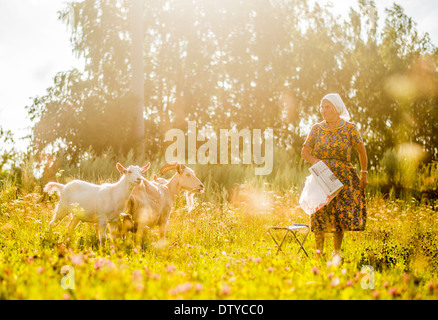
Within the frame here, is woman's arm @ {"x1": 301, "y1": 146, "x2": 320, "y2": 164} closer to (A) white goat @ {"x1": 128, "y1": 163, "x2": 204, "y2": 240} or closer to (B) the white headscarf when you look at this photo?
(B) the white headscarf

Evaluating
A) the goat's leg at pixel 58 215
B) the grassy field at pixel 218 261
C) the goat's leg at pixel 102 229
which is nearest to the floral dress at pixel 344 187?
the grassy field at pixel 218 261

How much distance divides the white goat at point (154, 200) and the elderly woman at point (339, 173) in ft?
6.72

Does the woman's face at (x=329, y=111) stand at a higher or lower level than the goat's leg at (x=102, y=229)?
higher

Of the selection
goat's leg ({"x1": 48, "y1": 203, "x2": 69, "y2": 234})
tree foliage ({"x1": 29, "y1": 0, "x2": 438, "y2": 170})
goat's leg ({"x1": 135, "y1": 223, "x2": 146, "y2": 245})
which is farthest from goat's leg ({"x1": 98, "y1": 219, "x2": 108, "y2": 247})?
tree foliage ({"x1": 29, "y1": 0, "x2": 438, "y2": 170})

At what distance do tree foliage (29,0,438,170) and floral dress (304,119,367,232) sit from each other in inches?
485

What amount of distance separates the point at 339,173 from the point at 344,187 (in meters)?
0.19

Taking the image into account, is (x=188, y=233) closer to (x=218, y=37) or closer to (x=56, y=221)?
(x=56, y=221)

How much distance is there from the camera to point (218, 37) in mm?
18609

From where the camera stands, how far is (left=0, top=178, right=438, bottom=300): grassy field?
2.88 meters

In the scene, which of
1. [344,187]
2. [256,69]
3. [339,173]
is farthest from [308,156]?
[256,69]

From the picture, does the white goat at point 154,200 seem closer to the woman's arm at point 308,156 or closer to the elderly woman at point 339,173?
the woman's arm at point 308,156

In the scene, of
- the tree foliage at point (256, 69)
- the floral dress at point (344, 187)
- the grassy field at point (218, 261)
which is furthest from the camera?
the tree foliage at point (256, 69)

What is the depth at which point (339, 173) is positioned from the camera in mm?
5211

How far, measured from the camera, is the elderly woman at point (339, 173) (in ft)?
16.9
